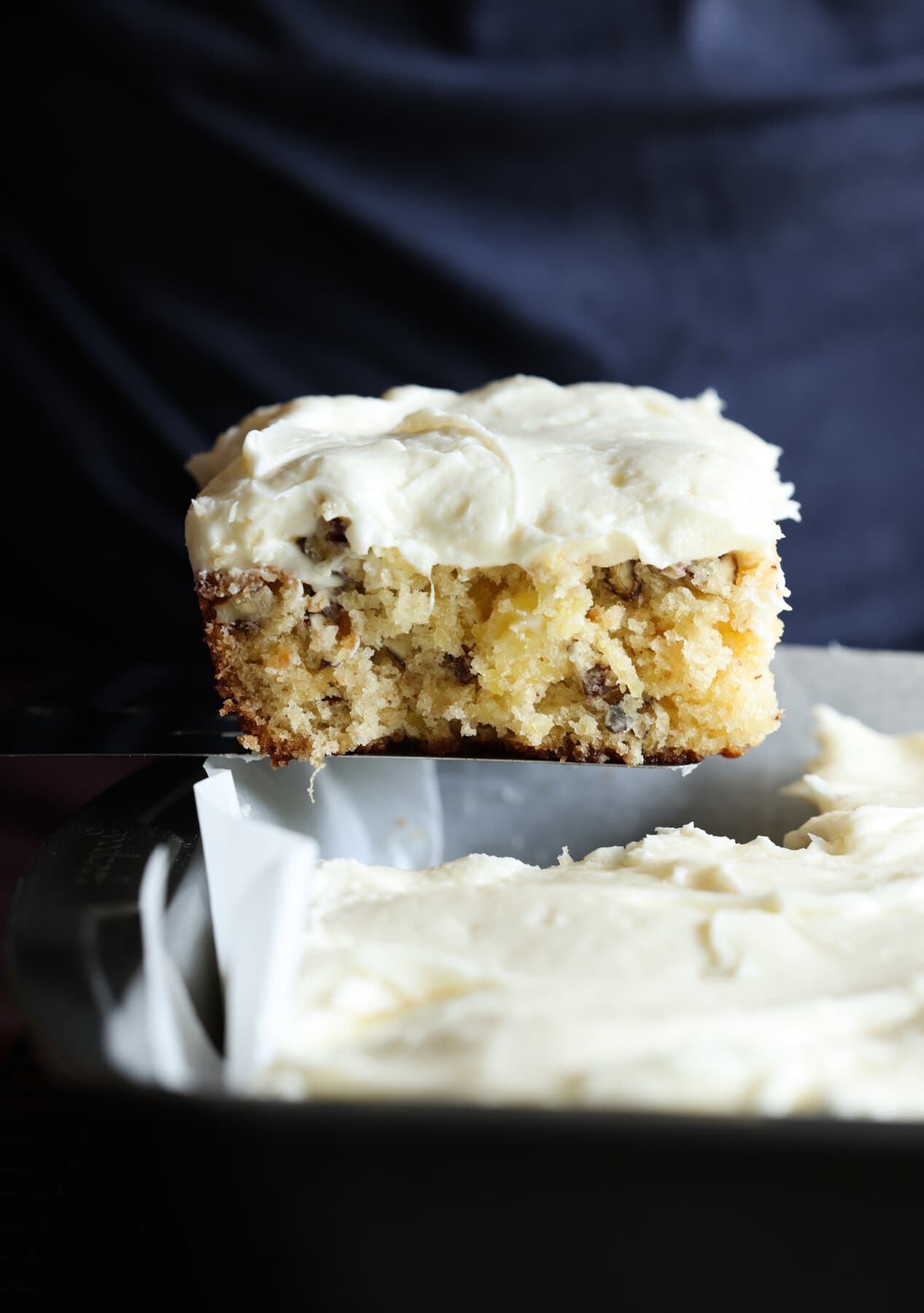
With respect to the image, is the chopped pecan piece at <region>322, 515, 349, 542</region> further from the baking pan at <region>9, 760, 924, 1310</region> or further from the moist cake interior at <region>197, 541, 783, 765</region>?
the baking pan at <region>9, 760, 924, 1310</region>

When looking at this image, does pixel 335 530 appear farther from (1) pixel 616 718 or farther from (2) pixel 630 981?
(2) pixel 630 981

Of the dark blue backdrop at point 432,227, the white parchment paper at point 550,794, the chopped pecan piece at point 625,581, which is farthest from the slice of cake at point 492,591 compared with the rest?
the dark blue backdrop at point 432,227

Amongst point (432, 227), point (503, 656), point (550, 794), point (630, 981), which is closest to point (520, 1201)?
point (630, 981)

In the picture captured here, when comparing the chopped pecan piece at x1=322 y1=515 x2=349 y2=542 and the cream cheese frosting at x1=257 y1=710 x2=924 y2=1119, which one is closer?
the cream cheese frosting at x1=257 y1=710 x2=924 y2=1119

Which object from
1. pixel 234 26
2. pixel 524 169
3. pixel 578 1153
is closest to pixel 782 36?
pixel 524 169

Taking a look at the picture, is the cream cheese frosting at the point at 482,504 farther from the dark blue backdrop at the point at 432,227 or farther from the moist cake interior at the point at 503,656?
the dark blue backdrop at the point at 432,227

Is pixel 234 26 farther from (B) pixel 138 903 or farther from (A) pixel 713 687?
(B) pixel 138 903

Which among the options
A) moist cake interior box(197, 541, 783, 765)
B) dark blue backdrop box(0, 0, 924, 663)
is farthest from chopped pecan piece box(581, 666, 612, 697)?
dark blue backdrop box(0, 0, 924, 663)
